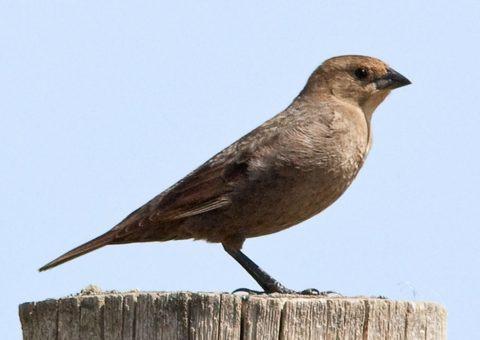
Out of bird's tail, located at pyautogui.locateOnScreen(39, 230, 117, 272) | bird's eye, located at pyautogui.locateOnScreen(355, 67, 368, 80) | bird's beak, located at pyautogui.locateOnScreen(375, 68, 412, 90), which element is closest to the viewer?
bird's tail, located at pyautogui.locateOnScreen(39, 230, 117, 272)

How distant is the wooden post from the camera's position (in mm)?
3523

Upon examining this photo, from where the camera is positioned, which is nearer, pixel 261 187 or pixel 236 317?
pixel 236 317

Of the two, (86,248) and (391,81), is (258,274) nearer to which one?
(86,248)

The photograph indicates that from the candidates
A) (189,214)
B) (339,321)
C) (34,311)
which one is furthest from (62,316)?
(189,214)

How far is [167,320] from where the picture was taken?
357 cm

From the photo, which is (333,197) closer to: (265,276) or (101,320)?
(265,276)

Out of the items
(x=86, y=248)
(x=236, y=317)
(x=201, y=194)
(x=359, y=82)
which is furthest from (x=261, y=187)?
(x=236, y=317)

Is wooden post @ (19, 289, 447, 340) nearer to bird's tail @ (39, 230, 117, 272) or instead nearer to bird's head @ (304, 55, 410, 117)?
bird's tail @ (39, 230, 117, 272)

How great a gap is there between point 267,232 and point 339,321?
8.90ft

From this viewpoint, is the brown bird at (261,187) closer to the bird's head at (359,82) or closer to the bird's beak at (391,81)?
the bird's head at (359,82)

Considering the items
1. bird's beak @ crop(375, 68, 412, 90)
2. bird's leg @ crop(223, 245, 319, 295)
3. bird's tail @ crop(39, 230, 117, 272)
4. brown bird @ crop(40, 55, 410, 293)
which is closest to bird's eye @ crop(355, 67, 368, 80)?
bird's beak @ crop(375, 68, 412, 90)

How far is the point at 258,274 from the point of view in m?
6.22

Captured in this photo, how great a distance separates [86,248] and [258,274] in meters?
1.18

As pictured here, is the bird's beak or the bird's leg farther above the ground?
the bird's beak
